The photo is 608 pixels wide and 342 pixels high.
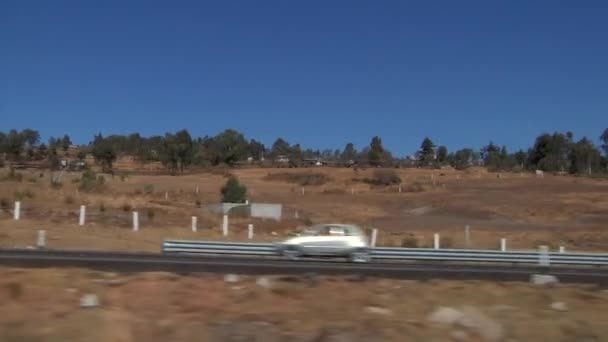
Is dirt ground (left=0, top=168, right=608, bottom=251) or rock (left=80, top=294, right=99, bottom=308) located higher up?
rock (left=80, top=294, right=99, bottom=308)

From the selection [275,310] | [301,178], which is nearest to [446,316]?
[275,310]

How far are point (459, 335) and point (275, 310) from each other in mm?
2673

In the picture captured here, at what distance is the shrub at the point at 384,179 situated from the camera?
116875mm

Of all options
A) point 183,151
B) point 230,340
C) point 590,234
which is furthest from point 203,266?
point 183,151

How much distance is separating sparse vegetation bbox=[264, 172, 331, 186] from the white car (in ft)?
304

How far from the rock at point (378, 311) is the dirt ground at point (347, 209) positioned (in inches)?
813

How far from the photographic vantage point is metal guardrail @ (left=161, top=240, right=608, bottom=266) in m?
25.0

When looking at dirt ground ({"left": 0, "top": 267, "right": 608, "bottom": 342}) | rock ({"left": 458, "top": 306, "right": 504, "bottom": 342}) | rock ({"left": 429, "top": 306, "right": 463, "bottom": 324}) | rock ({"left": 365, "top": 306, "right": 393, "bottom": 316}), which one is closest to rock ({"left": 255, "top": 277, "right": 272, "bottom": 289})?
dirt ground ({"left": 0, "top": 267, "right": 608, "bottom": 342})

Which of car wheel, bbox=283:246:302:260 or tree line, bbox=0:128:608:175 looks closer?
car wheel, bbox=283:246:302:260

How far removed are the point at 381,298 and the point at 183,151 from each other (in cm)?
12485

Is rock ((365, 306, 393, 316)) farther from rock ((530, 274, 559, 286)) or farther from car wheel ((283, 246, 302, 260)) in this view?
car wheel ((283, 246, 302, 260))

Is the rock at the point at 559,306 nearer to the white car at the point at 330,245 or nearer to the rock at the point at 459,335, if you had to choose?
the rock at the point at 459,335

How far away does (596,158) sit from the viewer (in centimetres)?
15675

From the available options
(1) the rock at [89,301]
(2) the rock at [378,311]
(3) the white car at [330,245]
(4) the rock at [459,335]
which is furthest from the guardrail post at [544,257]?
(1) the rock at [89,301]
